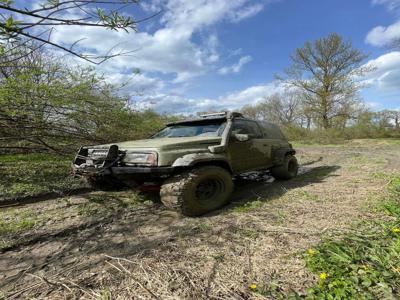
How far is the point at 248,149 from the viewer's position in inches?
194

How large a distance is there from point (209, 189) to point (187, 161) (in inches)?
28.3

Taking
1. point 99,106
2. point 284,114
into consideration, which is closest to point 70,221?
point 99,106

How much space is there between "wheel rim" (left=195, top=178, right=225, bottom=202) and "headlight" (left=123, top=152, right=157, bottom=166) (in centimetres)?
81

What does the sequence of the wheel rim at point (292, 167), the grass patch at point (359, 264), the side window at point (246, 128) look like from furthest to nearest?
the wheel rim at point (292, 167) → the side window at point (246, 128) → the grass patch at point (359, 264)

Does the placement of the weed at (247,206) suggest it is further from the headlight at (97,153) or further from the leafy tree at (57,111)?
the leafy tree at (57,111)

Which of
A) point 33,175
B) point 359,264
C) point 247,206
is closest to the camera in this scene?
point 359,264

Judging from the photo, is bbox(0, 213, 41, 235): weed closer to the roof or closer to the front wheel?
the front wheel

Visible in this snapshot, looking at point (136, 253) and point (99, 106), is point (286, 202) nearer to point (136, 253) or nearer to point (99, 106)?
point (136, 253)

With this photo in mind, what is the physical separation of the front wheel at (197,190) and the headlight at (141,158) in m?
0.37

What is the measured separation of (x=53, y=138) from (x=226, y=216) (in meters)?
4.05

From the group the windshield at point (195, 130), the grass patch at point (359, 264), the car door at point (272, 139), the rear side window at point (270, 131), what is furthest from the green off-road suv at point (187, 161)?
the grass patch at point (359, 264)

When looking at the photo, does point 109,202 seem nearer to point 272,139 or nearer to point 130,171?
point 130,171

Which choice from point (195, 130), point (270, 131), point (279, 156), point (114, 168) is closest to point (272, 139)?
point (270, 131)

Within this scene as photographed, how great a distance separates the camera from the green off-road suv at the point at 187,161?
11.9 feet
